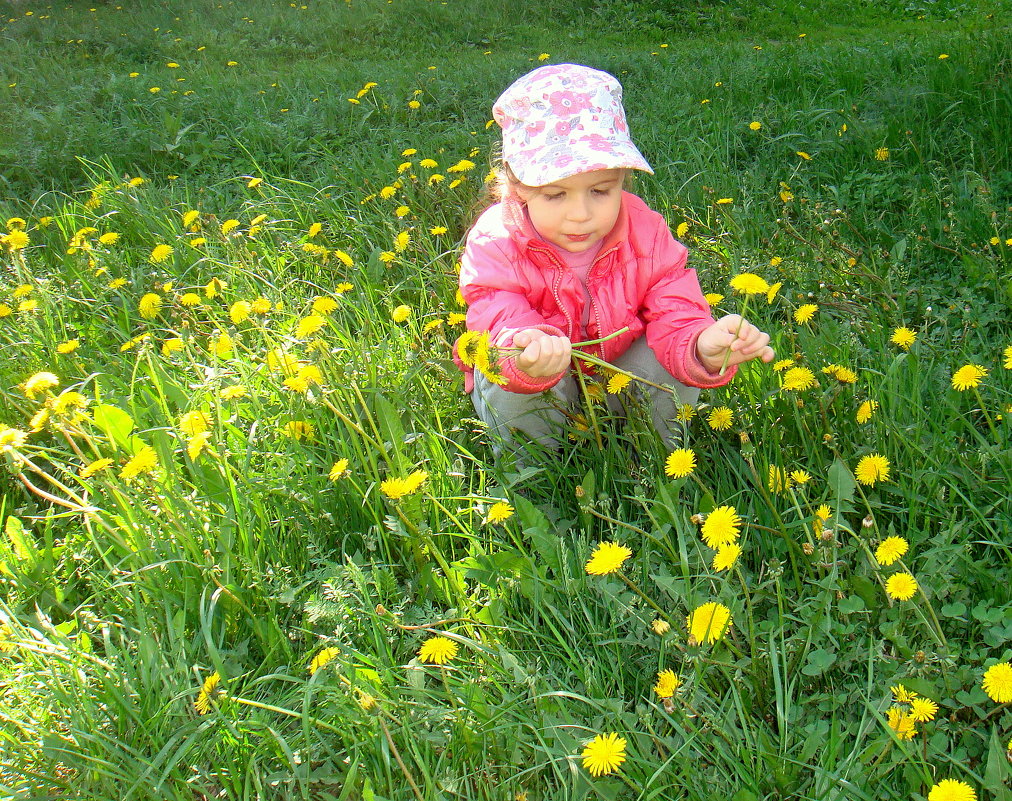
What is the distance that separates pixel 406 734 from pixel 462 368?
41.7 inches

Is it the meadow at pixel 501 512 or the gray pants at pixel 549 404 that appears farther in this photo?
the gray pants at pixel 549 404

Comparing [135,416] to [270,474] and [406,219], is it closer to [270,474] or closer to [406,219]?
[270,474]

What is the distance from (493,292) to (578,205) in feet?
1.03

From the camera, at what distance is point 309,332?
1.82 metres

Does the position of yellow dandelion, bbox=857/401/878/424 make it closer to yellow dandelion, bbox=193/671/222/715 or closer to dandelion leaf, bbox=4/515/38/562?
yellow dandelion, bbox=193/671/222/715

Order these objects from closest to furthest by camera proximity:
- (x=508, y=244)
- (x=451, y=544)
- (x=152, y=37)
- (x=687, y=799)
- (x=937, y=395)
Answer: (x=687, y=799) < (x=451, y=544) < (x=937, y=395) < (x=508, y=244) < (x=152, y=37)

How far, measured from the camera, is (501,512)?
4.98 ft

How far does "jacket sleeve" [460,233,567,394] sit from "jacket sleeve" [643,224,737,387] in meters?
0.25

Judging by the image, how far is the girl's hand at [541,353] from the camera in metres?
1.59

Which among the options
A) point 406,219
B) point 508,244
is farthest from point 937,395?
point 406,219

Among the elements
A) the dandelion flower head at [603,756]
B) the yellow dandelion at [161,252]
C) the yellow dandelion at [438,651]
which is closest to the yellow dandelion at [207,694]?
the yellow dandelion at [438,651]

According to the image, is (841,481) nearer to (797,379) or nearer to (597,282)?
(797,379)

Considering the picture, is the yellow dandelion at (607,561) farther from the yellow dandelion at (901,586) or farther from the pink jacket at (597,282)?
the pink jacket at (597,282)

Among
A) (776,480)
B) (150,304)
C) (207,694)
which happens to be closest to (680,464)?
(776,480)
